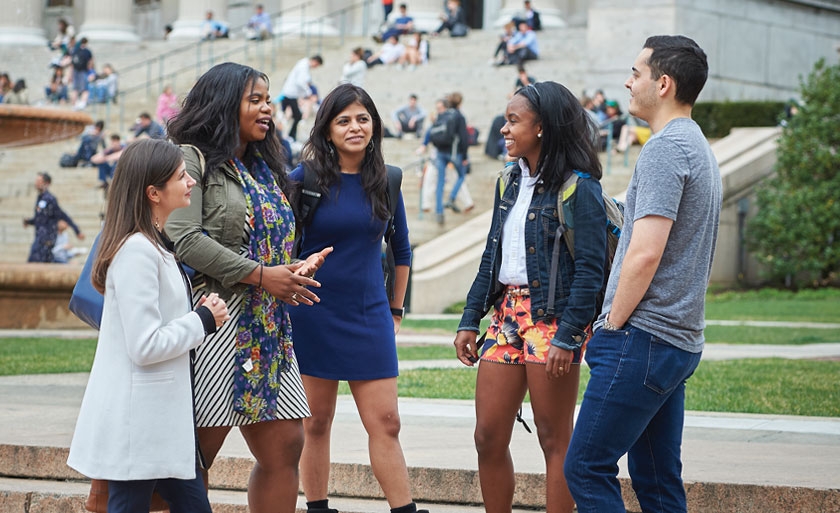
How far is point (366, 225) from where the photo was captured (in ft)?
18.7

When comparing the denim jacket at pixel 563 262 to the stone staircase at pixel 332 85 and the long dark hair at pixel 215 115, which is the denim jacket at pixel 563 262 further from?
the stone staircase at pixel 332 85

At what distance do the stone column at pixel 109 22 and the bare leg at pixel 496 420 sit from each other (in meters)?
36.9

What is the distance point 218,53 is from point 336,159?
31.4m

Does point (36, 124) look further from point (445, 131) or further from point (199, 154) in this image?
point (199, 154)

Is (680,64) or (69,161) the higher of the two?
(680,64)

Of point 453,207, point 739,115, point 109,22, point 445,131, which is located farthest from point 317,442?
point 109,22

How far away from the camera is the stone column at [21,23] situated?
135 feet

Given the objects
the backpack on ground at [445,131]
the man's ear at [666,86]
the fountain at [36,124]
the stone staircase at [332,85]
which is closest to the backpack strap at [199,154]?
the man's ear at [666,86]

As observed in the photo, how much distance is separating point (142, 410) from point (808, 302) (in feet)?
57.2

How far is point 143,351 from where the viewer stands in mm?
4418

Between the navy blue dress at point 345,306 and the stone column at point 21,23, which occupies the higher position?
the stone column at point 21,23

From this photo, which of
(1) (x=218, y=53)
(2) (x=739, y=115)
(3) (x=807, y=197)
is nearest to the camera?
(3) (x=807, y=197)

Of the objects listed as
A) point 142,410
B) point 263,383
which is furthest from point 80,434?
point 263,383

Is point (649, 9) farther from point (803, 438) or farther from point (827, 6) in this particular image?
point (803, 438)
